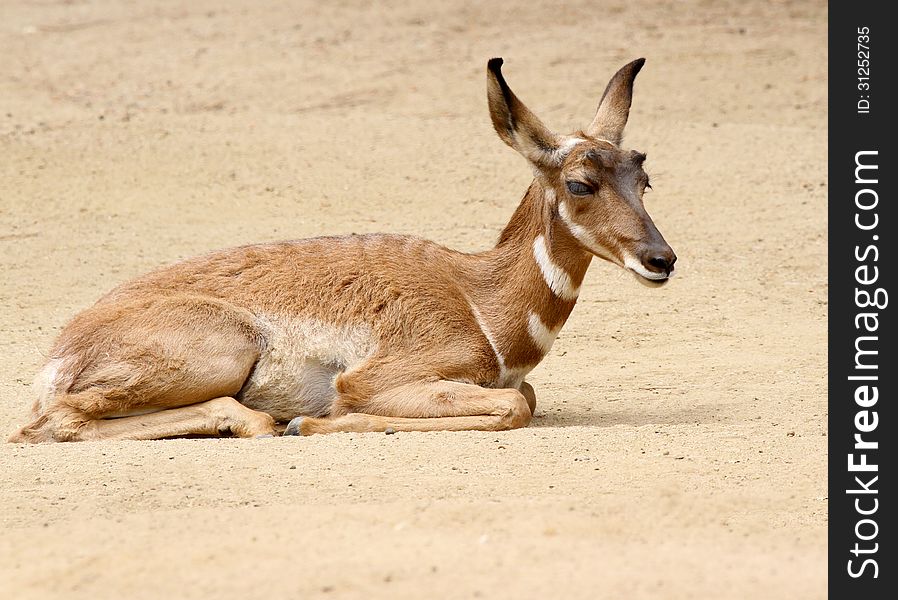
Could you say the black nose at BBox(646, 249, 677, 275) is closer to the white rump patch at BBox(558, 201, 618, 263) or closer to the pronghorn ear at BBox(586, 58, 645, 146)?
the white rump patch at BBox(558, 201, 618, 263)

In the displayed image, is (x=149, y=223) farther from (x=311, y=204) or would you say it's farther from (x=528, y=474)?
(x=528, y=474)

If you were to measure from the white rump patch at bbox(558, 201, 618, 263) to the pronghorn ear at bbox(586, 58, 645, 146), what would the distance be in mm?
800

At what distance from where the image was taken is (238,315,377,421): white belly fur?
952 centimetres

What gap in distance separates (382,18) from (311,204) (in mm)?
9661

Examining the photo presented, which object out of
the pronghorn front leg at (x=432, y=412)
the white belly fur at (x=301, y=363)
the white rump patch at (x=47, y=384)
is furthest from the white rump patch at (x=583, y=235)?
the white rump patch at (x=47, y=384)

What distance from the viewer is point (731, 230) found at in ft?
52.5

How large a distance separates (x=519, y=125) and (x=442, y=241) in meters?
5.49

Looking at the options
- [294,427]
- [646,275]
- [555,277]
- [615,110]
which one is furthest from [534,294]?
[294,427]

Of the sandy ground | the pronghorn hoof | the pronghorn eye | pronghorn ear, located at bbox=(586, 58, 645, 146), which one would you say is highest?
pronghorn ear, located at bbox=(586, 58, 645, 146)

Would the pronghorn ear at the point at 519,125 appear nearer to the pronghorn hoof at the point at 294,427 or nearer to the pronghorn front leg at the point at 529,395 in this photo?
the pronghorn front leg at the point at 529,395

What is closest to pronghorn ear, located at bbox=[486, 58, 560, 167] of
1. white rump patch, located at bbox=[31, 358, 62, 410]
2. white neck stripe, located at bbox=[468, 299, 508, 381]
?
white neck stripe, located at bbox=[468, 299, 508, 381]

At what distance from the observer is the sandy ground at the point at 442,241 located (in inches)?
256

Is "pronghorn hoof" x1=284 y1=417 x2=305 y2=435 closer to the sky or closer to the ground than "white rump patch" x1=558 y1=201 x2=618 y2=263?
closer to the ground
